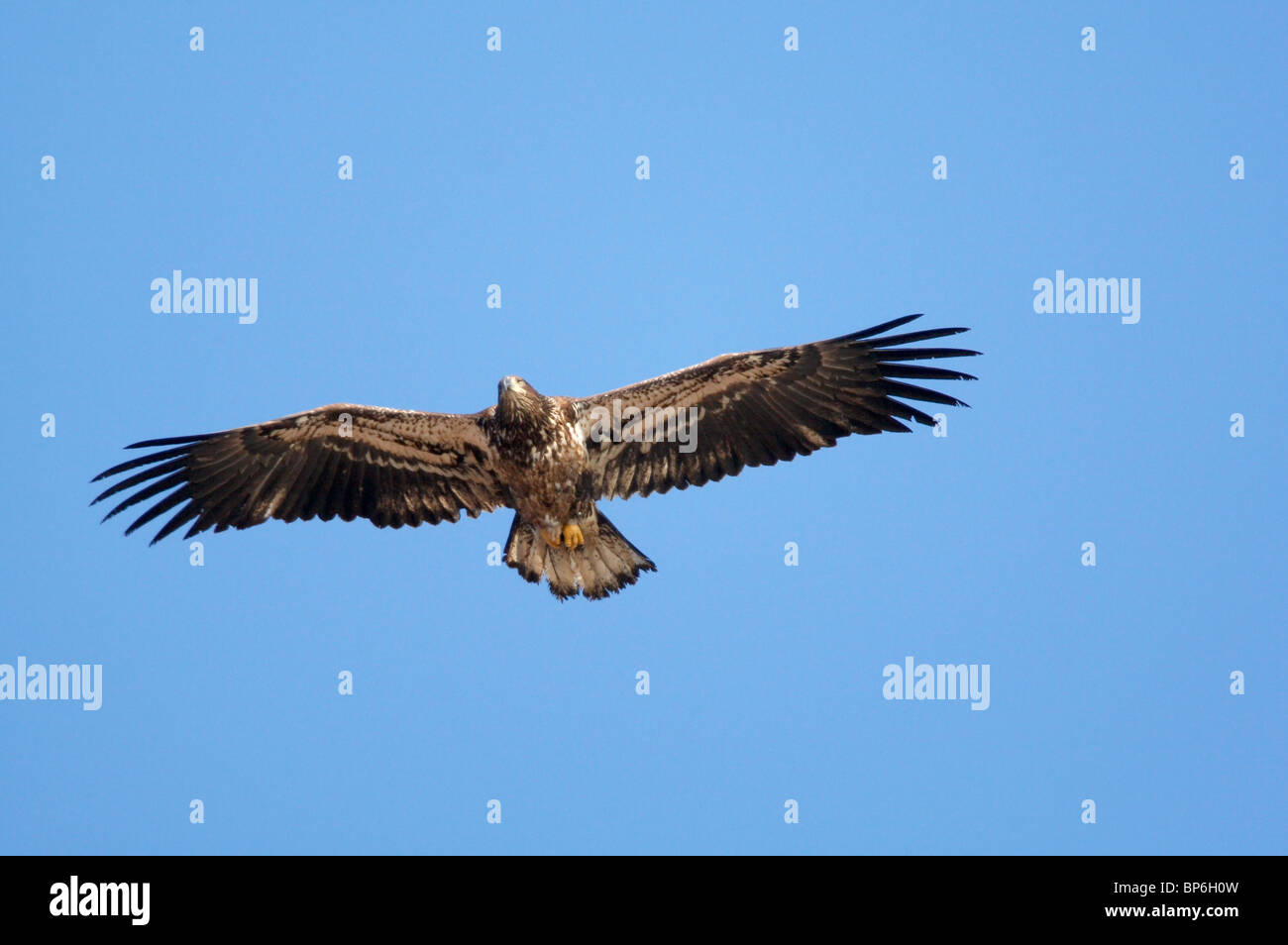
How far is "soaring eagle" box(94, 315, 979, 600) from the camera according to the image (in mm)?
14750

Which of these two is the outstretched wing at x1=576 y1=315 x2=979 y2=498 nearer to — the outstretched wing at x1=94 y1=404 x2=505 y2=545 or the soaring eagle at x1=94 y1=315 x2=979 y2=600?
the soaring eagle at x1=94 y1=315 x2=979 y2=600

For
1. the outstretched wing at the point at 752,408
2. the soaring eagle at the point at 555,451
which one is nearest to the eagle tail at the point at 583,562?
the soaring eagle at the point at 555,451

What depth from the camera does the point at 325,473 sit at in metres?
15.4

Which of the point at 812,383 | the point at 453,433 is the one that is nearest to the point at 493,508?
the point at 453,433

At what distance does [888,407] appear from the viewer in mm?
14781

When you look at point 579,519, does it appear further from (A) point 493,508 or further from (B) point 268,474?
(B) point 268,474

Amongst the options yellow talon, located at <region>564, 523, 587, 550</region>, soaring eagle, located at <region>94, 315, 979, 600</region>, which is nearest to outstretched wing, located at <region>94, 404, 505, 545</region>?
soaring eagle, located at <region>94, 315, 979, 600</region>

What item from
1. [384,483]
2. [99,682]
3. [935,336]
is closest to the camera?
[935,336]

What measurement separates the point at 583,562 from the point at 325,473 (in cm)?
287

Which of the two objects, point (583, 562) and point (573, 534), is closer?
point (573, 534)

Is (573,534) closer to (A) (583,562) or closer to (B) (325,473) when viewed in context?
(A) (583,562)

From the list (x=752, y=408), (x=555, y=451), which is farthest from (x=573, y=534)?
(x=752, y=408)

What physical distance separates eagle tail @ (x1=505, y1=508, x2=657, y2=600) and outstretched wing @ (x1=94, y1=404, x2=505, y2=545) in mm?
711
